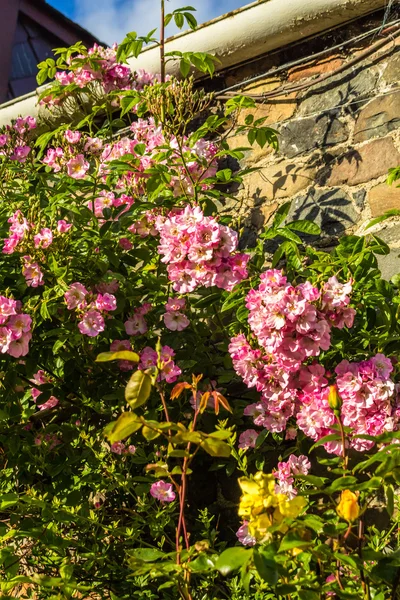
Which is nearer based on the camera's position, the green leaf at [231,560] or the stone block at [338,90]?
the green leaf at [231,560]

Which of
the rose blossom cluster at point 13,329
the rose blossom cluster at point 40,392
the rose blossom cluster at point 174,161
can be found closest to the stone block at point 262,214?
the rose blossom cluster at point 174,161

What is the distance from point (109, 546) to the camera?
7.19 ft

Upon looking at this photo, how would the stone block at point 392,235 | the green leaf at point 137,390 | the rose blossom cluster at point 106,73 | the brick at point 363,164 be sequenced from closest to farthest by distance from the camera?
the green leaf at point 137,390 → the stone block at point 392,235 → the brick at point 363,164 → the rose blossom cluster at point 106,73

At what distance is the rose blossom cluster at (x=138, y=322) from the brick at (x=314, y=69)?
1.25 m

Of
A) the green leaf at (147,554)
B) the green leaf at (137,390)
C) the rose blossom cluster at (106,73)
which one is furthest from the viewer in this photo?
the rose blossom cluster at (106,73)

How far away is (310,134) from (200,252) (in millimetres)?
1045

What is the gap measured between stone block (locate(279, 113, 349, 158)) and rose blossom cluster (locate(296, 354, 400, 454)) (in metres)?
1.11

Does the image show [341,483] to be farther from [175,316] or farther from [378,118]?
[378,118]

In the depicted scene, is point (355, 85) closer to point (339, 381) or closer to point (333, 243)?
point (333, 243)

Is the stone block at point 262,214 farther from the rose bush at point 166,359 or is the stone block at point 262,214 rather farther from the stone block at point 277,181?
the rose bush at point 166,359

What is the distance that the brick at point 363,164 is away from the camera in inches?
105

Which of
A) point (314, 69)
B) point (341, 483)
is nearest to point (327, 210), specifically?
point (314, 69)

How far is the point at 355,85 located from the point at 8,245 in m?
1.47

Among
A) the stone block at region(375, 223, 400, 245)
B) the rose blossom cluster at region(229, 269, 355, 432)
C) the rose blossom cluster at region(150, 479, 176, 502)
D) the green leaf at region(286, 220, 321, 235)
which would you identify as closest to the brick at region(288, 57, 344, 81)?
the stone block at region(375, 223, 400, 245)
